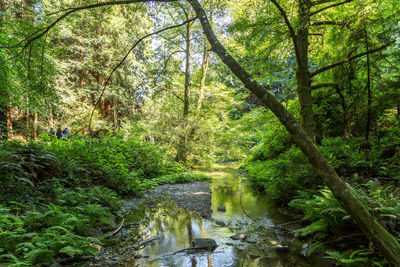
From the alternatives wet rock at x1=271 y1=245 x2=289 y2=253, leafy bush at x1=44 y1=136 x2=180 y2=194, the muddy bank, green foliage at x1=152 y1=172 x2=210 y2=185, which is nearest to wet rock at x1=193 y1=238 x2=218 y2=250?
wet rock at x1=271 y1=245 x2=289 y2=253

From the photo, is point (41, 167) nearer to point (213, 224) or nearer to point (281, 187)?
point (213, 224)

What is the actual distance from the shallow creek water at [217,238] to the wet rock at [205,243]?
94 millimetres

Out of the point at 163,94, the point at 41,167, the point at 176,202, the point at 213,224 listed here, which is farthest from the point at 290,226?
the point at 163,94

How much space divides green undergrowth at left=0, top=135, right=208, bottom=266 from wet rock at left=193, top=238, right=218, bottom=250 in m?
1.57

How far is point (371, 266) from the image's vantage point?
2.44 m

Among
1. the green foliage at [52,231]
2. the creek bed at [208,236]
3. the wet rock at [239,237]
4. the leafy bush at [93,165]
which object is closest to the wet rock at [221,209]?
the creek bed at [208,236]

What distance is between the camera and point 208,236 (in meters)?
3.94

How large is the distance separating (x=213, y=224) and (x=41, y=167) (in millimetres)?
4382

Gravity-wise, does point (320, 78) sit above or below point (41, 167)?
above

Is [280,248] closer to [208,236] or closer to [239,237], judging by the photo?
[239,237]

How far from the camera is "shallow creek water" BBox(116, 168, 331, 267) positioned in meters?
3.03

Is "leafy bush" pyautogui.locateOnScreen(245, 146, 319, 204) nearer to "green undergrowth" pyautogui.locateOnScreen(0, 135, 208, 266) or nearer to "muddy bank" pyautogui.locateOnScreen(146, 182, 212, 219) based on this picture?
"muddy bank" pyautogui.locateOnScreen(146, 182, 212, 219)

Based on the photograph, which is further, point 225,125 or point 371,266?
point 225,125

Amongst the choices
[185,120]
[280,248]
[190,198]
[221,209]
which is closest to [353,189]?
[280,248]
